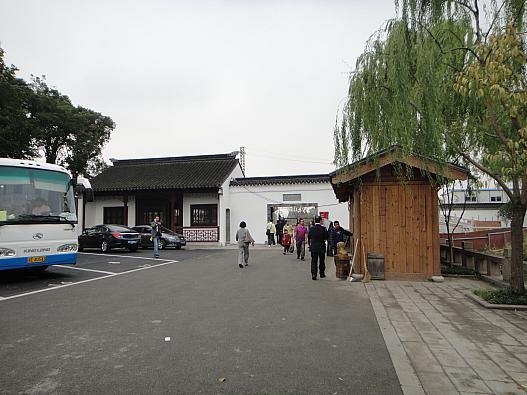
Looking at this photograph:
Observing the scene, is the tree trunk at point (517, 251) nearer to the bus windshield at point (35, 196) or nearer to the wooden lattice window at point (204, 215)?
the bus windshield at point (35, 196)

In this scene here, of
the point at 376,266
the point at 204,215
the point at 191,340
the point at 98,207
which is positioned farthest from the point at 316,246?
the point at 98,207

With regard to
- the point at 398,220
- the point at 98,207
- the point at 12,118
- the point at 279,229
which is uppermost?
the point at 12,118

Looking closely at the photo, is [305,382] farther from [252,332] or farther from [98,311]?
[98,311]

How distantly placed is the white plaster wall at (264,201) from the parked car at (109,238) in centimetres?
834

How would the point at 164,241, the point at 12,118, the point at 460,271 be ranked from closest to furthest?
1. the point at 460,271
2. the point at 12,118
3. the point at 164,241

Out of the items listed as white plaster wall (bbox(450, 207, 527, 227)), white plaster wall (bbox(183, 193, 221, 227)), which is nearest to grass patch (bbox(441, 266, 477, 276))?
white plaster wall (bbox(183, 193, 221, 227))

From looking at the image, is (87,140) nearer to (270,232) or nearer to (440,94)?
(270,232)

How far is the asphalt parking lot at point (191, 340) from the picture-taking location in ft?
11.7

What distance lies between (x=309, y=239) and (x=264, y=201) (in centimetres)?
1484

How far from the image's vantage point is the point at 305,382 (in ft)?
11.7

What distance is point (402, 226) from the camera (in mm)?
9680

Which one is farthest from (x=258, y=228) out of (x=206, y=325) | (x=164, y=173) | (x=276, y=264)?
(x=206, y=325)

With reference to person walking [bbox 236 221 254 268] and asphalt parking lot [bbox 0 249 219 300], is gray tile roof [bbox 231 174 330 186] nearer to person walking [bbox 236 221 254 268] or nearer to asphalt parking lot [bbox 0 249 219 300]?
asphalt parking lot [bbox 0 249 219 300]

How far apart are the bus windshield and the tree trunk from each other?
10066 mm
